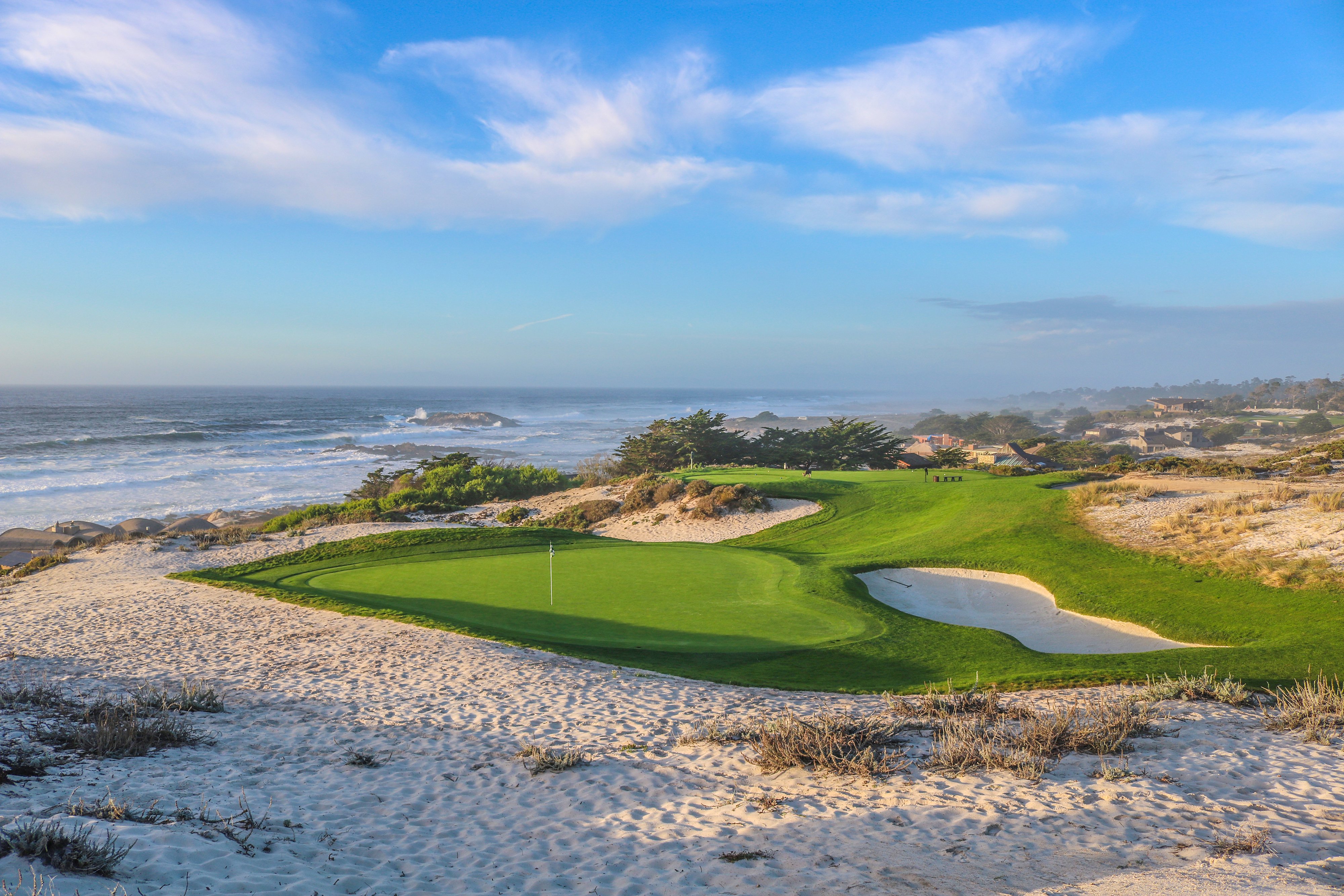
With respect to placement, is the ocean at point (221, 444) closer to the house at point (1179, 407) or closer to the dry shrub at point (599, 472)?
the dry shrub at point (599, 472)

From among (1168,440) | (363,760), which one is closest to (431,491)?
(363,760)

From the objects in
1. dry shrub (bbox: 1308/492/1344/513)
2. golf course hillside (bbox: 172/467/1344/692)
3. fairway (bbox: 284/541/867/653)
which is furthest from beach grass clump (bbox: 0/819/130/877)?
dry shrub (bbox: 1308/492/1344/513)

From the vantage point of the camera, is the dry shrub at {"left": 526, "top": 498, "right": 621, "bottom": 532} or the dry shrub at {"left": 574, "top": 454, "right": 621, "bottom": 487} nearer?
the dry shrub at {"left": 526, "top": 498, "right": 621, "bottom": 532}

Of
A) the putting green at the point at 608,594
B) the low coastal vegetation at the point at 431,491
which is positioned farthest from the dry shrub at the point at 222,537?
the putting green at the point at 608,594

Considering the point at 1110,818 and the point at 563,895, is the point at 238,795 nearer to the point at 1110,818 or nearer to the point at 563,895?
the point at 563,895

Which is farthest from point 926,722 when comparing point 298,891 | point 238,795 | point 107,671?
point 107,671

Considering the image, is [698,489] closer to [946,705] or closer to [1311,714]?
[946,705]

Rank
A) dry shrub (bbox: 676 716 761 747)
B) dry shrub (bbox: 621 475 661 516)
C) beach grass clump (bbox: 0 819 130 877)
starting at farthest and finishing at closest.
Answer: dry shrub (bbox: 621 475 661 516)
dry shrub (bbox: 676 716 761 747)
beach grass clump (bbox: 0 819 130 877)

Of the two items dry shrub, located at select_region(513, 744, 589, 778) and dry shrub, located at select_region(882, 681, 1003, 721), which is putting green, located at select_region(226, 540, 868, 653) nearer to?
dry shrub, located at select_region(882, 681, 1003, 721)

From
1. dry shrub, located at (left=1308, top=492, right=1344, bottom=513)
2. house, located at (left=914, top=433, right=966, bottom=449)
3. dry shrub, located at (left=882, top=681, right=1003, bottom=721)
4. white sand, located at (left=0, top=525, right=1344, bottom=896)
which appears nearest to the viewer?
white sand, located at (left=0, top=525, right=1344, bottom=896)
